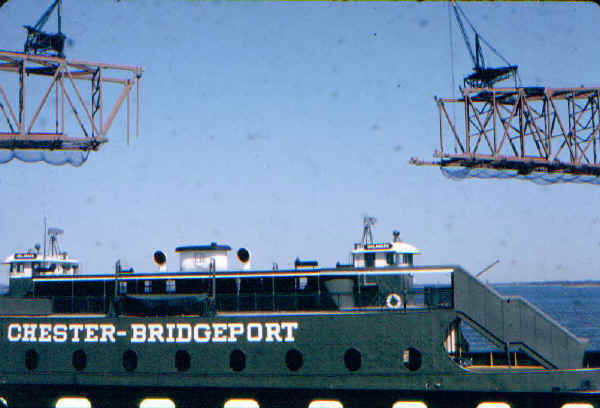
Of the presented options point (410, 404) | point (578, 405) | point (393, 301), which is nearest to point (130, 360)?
point (393, 301)

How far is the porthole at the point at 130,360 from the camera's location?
21.7 m

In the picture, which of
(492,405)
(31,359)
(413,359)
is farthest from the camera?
(31,359)

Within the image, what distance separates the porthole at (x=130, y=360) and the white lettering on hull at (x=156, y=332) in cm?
42

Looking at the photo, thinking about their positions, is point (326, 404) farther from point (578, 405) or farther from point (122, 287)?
point (122, 287)

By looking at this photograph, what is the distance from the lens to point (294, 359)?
20547 mm

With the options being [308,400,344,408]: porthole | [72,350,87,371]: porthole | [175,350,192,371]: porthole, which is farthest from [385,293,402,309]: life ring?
[72,350,87,371]: porthole

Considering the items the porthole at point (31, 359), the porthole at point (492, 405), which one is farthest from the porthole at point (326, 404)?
the porthole at point (31, 359)

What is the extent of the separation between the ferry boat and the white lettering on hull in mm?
36

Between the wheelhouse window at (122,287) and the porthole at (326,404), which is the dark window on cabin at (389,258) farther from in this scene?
the wheelhouse window at (122,287)

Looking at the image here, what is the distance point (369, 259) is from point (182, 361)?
8.69 metres

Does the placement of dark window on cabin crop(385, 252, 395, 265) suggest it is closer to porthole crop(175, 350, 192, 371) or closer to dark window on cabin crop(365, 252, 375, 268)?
dark window on cabin crop(365, 252, 375, 268)

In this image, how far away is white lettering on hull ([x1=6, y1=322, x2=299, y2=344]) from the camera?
20672 mm

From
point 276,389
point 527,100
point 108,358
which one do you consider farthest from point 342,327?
point 527,100

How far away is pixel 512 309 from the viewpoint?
19.8 metres
